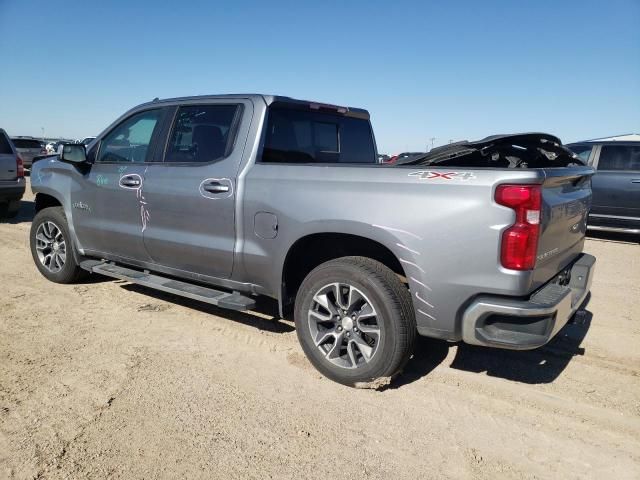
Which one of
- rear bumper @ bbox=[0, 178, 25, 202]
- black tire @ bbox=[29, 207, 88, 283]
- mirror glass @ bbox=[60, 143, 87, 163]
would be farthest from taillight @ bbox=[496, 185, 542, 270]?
rear bumper @ bbox=[0, 178, 25, 202]

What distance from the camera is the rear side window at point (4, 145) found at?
9841mm

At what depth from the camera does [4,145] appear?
990 cm

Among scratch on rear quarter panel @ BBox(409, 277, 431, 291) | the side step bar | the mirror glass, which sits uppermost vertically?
the mirror glass

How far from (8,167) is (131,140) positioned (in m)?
6.77

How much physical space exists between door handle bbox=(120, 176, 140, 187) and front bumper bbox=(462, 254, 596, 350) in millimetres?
3081

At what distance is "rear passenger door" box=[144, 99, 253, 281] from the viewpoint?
3.78 metres

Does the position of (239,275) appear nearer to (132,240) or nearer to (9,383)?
(132,240)

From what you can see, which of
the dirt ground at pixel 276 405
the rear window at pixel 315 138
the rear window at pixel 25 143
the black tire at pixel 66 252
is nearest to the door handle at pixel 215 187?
the rear window at pixel 315 138

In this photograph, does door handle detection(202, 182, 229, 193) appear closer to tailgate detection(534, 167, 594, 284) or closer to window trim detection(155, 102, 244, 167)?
window trim detection(155, 102, 244, 167)

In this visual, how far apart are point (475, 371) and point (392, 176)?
1.63 metres

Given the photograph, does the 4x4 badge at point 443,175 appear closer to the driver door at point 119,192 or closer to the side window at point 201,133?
the side window at point 201,133

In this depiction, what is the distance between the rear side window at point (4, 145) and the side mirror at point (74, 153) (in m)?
6.34

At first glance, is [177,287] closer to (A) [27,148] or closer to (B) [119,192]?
(B) [119,192]

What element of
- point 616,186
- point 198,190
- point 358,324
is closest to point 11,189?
point 198,190
